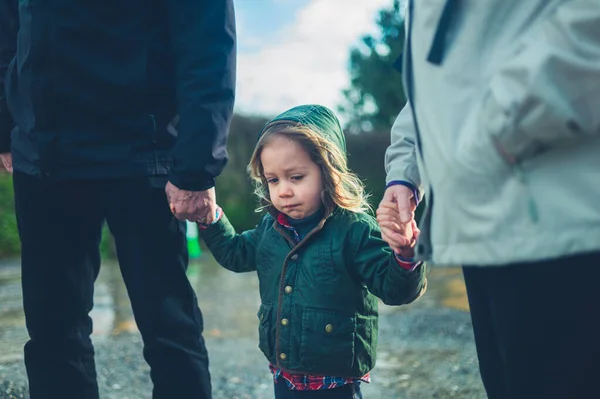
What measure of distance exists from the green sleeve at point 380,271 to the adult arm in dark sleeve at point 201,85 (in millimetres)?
497

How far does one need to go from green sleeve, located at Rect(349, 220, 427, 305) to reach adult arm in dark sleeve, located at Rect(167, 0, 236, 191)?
0.50m

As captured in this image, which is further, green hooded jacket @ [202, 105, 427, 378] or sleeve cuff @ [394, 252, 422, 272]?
green hooded jacket @ [202, 105, 427, 378]

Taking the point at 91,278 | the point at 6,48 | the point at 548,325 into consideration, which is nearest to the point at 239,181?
the point at 6,48

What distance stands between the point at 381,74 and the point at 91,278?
16352 millimetres

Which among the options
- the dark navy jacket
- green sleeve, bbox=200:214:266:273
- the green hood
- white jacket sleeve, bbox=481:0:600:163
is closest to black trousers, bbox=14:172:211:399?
the dark navy jacket

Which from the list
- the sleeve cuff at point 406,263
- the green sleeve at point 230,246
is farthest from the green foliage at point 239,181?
the sleeve cuff at point 406,263

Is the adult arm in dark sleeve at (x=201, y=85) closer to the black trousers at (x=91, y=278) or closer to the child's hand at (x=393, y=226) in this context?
the black trousers at (x=91, y=278)

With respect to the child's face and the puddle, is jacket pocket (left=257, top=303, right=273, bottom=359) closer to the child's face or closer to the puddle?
the child's face

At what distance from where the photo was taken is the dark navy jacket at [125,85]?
6.45ft

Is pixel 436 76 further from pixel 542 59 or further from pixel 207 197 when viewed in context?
pixel 207 197

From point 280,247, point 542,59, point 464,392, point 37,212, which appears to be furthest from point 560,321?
point 464,392

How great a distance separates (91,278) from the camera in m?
2.27

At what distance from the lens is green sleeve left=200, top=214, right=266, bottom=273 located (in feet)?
7.81

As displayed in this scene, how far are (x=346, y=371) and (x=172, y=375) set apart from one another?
54 centimetres
